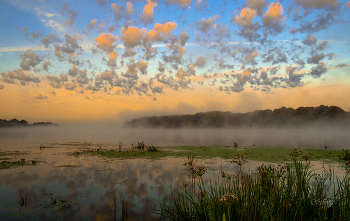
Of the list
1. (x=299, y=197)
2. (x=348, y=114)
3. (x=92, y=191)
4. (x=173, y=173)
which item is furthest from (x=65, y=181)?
(x=348, y=114)

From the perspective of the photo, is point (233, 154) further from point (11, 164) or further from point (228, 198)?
point (11, 164)

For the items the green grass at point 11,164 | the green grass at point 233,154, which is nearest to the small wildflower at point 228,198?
the green grass at point 233,154

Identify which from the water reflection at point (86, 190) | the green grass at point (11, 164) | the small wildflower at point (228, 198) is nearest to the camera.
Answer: the small wildflower at point (228, 198)

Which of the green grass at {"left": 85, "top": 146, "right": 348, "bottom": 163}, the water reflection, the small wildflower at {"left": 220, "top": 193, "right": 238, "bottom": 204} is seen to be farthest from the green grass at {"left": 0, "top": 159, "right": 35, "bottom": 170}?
the small wildflower at {"left": 220, "top": 193, "right": 238, "bottom": 204}

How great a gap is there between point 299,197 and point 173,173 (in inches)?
275

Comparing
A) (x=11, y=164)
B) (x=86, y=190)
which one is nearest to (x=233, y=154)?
(x=86, y=190)

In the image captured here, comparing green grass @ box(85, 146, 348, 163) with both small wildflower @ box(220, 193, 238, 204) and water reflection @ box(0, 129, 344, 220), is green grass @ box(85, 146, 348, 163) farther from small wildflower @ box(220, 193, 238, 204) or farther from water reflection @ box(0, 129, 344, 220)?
small wildflower @ box(220, 193, 238, 204)

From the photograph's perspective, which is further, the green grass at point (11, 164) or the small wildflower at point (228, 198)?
the green grass at point (11, 164)

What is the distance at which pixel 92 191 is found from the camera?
8.00m

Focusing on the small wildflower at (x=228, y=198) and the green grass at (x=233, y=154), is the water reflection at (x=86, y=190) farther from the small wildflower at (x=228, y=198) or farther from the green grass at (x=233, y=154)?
the green grass at (x=233, y=154)

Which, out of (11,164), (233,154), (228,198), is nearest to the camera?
(228,198)

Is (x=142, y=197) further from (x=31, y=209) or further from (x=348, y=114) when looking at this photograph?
(x=348, y=114)

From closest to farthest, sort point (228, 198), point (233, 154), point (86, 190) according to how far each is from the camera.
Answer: point (228, 198)
point (86, 190)
point (233, 154)

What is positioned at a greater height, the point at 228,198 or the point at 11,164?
the point at 228,198
